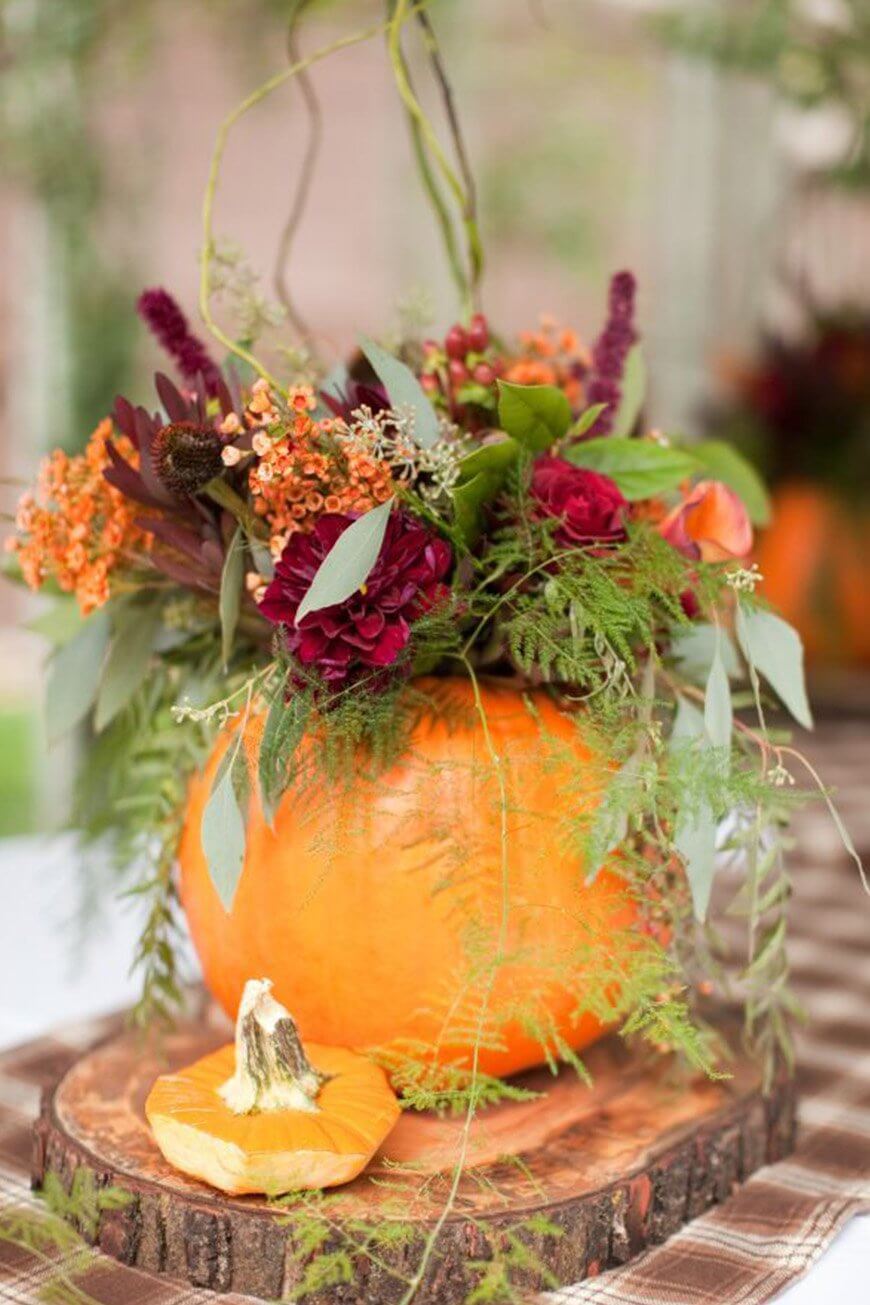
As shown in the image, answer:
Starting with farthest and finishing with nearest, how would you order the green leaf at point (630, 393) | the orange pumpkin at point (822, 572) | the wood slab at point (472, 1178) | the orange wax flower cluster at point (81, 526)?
the orange pumpkin at point (822, 572)
the green leaf at point (630, 393)
the orange wax flower cluster at point (81, 526)
the wood slab at point (472, 1178)

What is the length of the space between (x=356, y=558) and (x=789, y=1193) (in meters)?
0.39

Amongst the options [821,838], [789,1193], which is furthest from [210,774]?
[821,838]

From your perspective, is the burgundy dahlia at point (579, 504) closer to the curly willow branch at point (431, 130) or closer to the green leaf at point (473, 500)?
the green leaf at point (473, 500)

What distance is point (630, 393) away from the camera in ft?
2.60

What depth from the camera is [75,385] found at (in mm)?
2018

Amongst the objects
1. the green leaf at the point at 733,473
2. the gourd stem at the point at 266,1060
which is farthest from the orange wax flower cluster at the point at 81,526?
the green leaf at the point at 733,473

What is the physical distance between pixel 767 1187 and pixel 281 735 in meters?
0.34

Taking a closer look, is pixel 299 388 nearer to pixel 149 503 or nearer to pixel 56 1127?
pixel 149 503

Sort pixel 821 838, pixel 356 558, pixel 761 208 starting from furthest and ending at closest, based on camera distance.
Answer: pixel 761 208 < pixel 821 838 < pixel 356 558

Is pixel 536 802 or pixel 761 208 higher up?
pixel 761 208

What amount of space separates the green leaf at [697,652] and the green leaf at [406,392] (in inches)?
6.3

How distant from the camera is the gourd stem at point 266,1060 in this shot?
0.60 meters

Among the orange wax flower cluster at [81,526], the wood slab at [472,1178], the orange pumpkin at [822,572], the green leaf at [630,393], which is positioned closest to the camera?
the wood slab at [472,1178]

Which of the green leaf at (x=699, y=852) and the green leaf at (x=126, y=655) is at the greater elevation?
the green leaf at (x=126, y=655)
